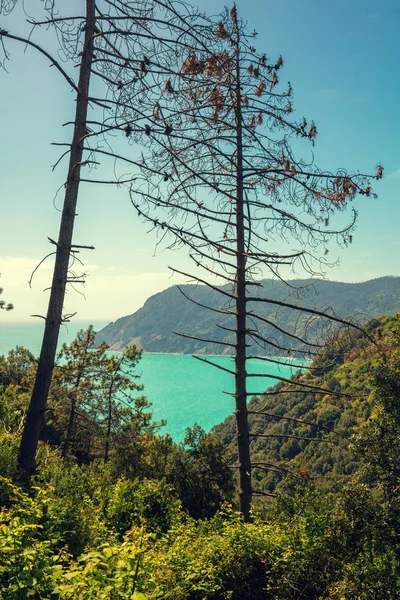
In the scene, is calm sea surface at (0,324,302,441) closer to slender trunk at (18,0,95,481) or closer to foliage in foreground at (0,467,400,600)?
foliage in foreground at (0,467,400,600)

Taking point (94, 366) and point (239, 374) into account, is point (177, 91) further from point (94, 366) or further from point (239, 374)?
point (94, 366)

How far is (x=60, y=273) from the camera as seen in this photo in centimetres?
521

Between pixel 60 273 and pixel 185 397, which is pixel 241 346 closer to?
pixel 60 273

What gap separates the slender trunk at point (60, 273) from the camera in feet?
16.3

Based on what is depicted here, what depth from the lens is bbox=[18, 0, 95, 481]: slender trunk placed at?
4.96 metres

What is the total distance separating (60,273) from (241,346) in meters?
2.79

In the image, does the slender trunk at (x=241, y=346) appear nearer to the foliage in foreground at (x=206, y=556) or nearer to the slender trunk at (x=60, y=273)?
→ the foliage in foreground at (x=206, y=556)

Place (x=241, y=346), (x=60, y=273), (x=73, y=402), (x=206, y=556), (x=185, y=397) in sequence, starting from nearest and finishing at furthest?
(x=206, y=556) → (x=60, y=273) → (x=241, y=346) → (x=73, y=402) → (x=185, y=397)

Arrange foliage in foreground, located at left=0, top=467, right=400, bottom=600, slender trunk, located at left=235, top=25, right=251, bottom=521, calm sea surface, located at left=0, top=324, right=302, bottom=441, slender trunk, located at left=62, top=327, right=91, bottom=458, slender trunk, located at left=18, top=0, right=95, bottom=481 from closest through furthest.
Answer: foliage in foreground, located at left=0, top=467, right=400, bottom=600
slender trunk, located at left=18, top=0, right=95, bottom=481
slender trunk, located at left=235, top=25, right=251, bottom=521
slender trunk, located at left=62, top=327, right=91, bottom=458
calm sea surface, located at left=0, top=324, right=302, bottom=441

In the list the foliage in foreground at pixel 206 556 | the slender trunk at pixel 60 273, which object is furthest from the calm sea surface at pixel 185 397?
the slender trunk at pixel 60 273

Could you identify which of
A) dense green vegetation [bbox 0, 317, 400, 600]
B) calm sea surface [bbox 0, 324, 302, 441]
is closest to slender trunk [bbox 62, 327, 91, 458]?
dense green vegetation [bbox 0, 317, 400, 600]

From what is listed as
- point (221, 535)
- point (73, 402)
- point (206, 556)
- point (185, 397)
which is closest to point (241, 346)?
point (221, 535)

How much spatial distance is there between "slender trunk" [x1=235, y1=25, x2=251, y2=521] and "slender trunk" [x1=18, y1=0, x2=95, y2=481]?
2218 millimetres

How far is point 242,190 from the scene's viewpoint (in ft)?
20.9
